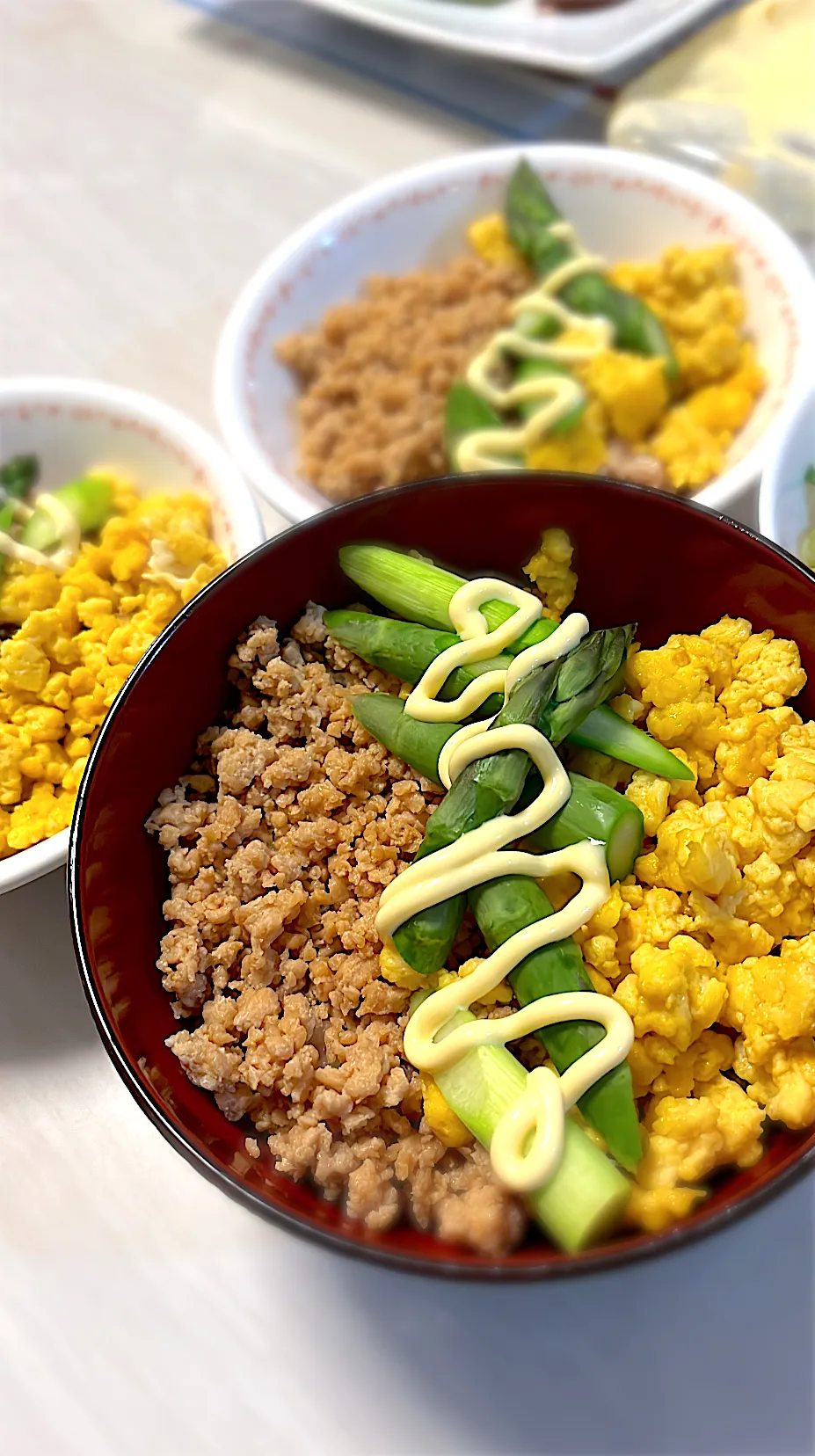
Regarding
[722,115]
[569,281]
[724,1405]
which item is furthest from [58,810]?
[722,115]

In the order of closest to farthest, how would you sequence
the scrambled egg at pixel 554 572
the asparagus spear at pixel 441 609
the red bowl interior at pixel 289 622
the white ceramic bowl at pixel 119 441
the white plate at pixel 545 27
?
the red bowl interior at pixel 289 622 → the asparagus spear at pixel 441 609 → the scrambled egg at pixel 554 572 → the white ceramic bowl at pixel 119 441 → the white plate at pixel 545 27

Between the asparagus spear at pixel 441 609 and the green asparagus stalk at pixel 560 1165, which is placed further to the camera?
the asparagus spear at pixel 441 609

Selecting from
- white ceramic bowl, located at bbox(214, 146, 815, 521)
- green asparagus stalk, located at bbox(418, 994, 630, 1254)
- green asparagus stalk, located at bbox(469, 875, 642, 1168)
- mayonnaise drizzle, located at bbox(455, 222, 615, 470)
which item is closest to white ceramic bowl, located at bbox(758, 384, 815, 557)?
white ceramic bowl, located at bbox(214, 146, 815, 521)

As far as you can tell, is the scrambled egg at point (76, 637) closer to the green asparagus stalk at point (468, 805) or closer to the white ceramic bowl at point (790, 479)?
the green asparagus stalk at point (468, 805)

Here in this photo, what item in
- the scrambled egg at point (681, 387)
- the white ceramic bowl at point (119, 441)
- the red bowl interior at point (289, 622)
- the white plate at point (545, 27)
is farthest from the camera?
the white plate at point (545, 27)

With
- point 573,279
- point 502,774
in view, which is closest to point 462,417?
point 573,279

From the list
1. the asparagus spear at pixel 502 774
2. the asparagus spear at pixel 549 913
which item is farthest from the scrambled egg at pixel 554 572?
the asparagus spear at pixel 549 913

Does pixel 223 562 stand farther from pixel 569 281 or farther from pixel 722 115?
pixel 722 115

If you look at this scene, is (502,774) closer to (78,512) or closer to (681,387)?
(78,512)
